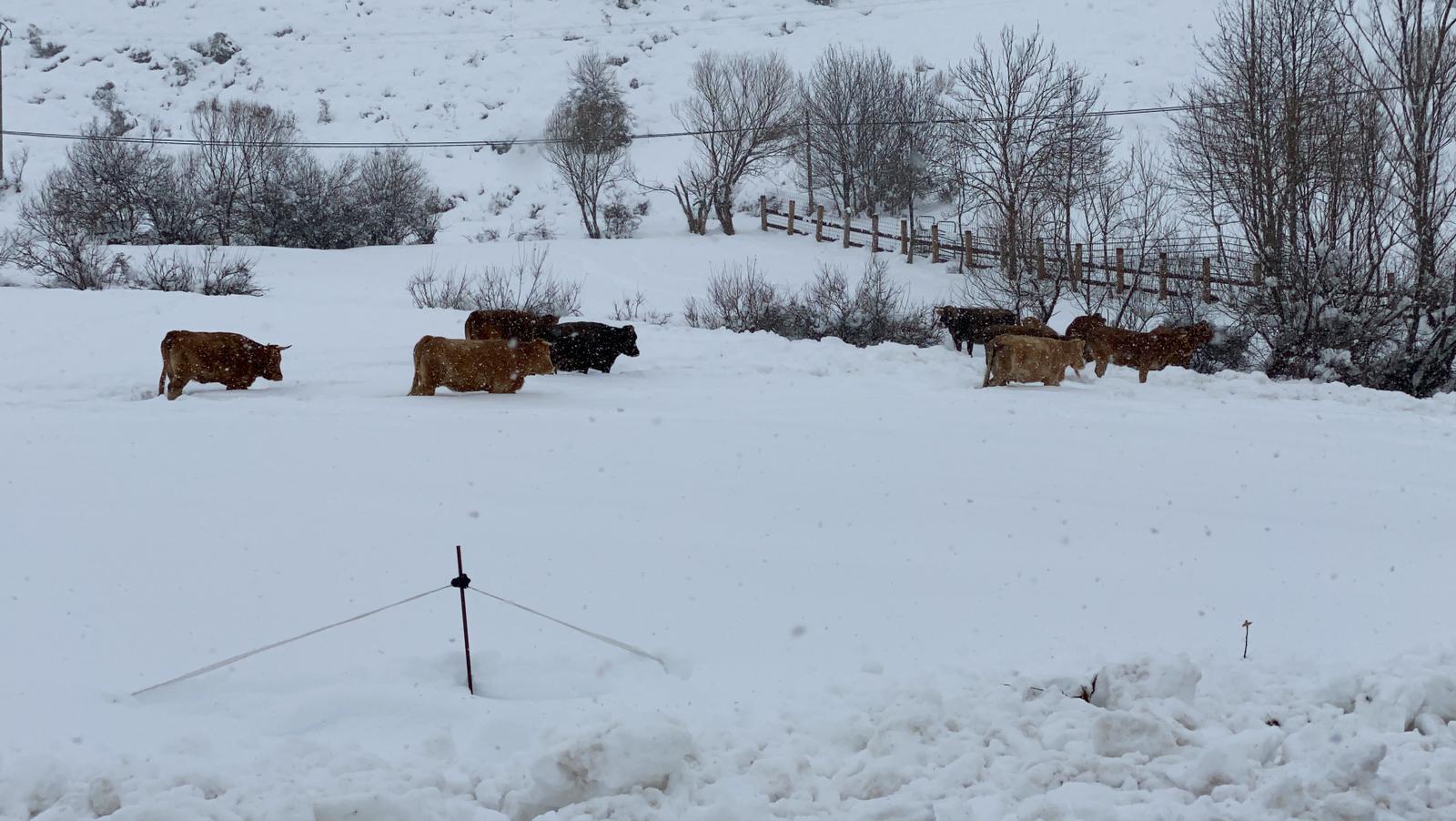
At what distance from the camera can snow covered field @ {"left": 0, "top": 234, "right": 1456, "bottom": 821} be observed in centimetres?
369

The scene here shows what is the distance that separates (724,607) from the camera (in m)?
5.51

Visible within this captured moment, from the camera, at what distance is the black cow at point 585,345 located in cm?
1259

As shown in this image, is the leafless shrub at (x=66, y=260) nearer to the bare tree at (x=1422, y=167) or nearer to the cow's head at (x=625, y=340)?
the cow's head at (x=625, y=340)

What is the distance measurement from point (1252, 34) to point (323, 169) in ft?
107

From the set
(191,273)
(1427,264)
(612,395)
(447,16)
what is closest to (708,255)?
(191,273)

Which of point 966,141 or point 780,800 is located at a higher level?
point 966,141

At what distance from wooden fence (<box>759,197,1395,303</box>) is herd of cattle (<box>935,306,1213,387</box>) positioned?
16.4 feet

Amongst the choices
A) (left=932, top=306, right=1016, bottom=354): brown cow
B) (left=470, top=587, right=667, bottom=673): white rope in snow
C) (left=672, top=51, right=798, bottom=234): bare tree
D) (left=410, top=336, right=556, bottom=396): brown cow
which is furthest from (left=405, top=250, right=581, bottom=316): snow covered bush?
(left=672, top=51, right=798, bottom=234): bare tree

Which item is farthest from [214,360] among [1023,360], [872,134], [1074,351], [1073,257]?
[872,134]

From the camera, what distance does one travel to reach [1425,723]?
4172 millimetres

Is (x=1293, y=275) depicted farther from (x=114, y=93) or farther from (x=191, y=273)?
(x=114, y=93)

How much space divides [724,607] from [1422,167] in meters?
16.0

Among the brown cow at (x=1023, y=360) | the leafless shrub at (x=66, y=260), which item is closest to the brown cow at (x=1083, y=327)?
the brown cow at (x=1023, y=360)

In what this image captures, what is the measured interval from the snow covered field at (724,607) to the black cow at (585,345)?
225cm
